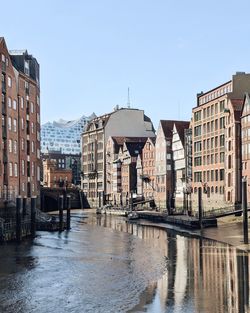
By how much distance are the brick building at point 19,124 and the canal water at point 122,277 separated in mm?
25297

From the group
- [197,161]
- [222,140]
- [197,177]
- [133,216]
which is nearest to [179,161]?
[197,161]

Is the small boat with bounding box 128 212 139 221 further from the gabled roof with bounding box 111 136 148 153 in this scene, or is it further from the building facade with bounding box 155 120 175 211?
the gabled roof with bounding box 111 136 148 153

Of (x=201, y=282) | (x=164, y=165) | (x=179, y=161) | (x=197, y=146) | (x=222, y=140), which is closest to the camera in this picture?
(x=201, y=282)

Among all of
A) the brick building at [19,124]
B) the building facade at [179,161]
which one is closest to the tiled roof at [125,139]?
the building facade at [179,161]

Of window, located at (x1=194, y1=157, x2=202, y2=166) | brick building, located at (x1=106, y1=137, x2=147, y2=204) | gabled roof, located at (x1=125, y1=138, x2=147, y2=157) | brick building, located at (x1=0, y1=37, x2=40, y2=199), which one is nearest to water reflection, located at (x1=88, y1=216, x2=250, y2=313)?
brick building, located at (x1=0, y1=37, x2=40, y2=199)

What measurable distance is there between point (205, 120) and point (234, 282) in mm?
79657

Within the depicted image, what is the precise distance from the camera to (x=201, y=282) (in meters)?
36.0

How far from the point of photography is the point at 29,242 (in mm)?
61312

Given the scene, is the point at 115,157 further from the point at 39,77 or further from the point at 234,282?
the point at 234,282

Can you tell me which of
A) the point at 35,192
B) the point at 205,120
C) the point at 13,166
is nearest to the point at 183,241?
the point at 13,166

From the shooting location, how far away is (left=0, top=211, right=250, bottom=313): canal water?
29500 mm

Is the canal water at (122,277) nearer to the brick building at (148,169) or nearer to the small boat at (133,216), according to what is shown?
the small boat at (133,216)

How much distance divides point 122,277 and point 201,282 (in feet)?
18.9

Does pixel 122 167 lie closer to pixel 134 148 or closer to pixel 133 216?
pixel 134 148
